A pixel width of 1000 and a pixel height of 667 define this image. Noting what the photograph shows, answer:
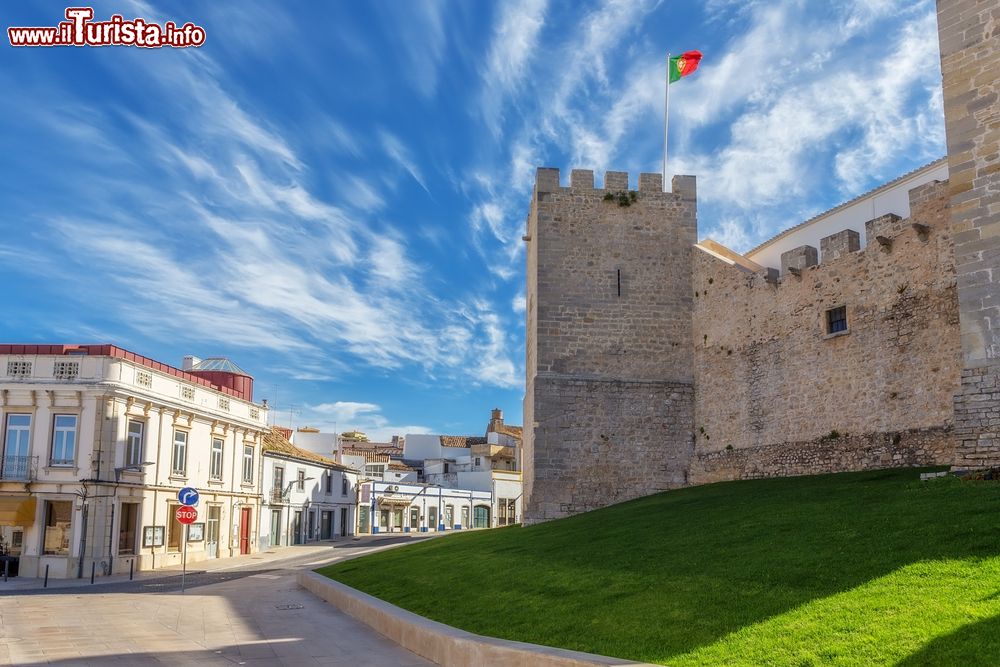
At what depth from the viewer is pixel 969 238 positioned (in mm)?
14219

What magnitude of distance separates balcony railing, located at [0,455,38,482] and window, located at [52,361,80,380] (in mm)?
2593

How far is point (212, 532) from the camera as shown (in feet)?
110

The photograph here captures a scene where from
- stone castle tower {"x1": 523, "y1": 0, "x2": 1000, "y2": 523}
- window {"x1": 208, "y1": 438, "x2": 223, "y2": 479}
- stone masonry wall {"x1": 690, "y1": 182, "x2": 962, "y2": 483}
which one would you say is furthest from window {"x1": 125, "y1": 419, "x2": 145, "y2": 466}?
stone masonry wall {"x1": 690, "y1": 182, "x2": 962, "y2": 483}

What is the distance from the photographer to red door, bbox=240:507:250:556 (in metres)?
36.2

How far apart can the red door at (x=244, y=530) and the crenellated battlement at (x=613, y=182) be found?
19.9m

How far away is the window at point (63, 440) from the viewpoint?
2638 centimetres

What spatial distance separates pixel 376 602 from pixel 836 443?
11.8 m

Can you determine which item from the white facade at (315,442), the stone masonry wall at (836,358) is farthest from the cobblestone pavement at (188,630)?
the white facade at (315,442)

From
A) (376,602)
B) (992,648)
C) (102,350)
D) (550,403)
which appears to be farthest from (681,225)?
(992,648)

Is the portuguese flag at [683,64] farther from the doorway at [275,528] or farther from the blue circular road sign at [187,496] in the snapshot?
the doorway at [275,528]

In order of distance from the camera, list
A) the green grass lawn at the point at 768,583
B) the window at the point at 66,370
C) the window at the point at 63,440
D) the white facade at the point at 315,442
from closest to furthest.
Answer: the green grass lawn at the point at 768,583
the window at the point at 63,440
the window at the point at 66,370
the white facade at the point at 315,442

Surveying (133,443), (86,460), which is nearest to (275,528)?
(133,443)

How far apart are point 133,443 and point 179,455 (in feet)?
9.86

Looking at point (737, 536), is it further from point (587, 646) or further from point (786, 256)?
point (786, 256)
